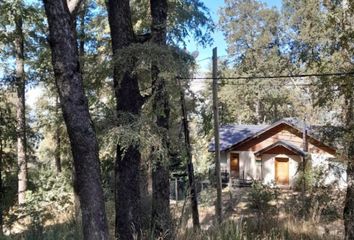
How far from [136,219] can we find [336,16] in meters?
6.61

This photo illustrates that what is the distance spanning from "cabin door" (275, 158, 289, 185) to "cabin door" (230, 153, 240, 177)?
3168mm

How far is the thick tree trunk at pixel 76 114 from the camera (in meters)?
5.46

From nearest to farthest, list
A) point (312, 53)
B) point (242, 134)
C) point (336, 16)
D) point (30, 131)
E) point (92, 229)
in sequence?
1. point (92, 229)
2. point (336, 16)
3. point (312, 53)
4. point (30, 131)
5. point (242, 134)

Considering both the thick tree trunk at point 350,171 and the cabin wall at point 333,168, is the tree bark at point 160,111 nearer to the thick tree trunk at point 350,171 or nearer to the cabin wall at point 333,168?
the thick tree trunk at point 350,171

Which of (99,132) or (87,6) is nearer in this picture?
(99,132)

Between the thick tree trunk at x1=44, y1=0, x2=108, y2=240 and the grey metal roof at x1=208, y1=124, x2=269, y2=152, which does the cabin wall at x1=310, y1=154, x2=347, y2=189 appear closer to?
the grey metal roof at x1=208, y1=124, x2=269, y2=152

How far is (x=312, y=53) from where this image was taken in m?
11.3

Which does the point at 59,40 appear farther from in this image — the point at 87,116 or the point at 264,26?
the point at 264,26

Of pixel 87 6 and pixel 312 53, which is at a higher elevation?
pixel 87 6

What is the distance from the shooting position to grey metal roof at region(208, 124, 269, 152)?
33.3 meters

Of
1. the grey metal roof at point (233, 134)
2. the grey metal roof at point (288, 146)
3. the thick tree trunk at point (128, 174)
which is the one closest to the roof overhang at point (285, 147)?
the grey metal roof at point (288, 146)

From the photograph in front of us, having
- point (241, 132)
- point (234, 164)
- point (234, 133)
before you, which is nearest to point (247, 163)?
point (234, 164)

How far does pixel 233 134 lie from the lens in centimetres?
3494

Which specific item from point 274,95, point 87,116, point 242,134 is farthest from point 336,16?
point 274,95
